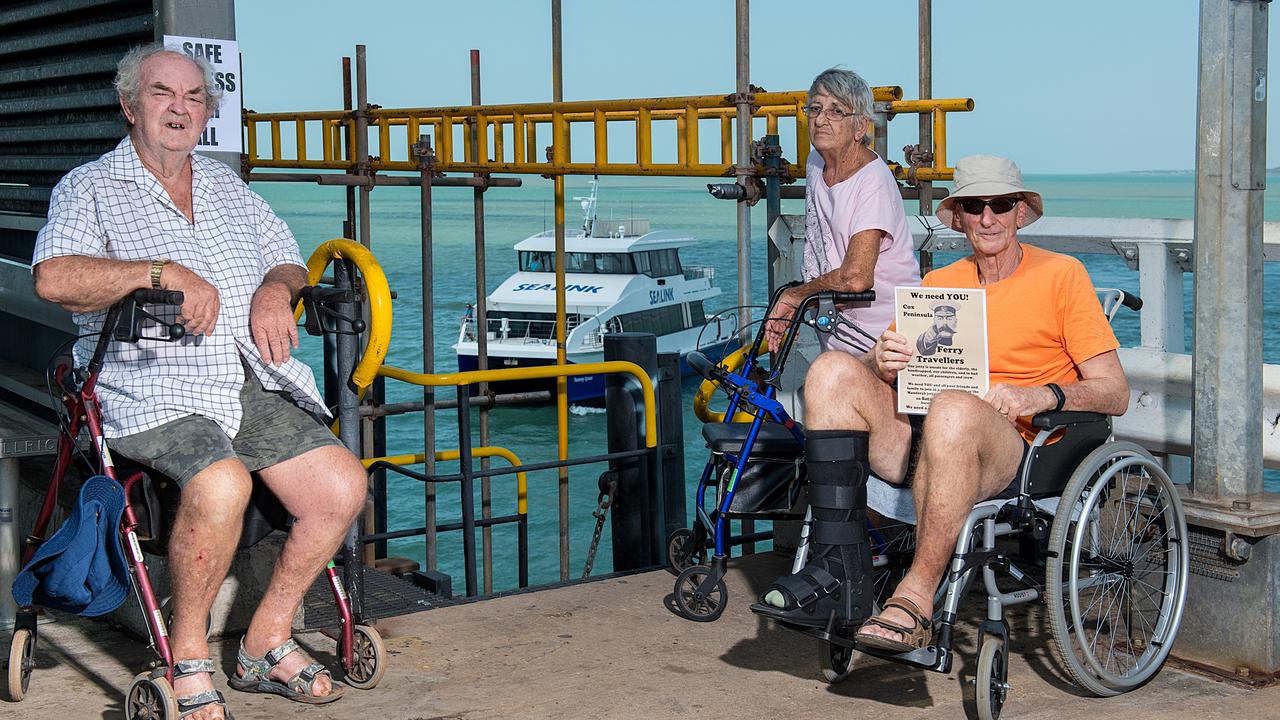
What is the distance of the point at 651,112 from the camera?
24.1ft

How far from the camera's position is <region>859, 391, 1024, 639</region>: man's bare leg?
3.39 m

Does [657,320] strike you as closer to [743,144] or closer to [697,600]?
[743,144]

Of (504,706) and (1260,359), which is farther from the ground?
(1260,359)

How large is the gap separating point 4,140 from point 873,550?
3854mm

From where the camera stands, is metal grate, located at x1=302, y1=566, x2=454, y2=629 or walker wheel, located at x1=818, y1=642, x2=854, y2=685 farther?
metal grate, located at x1=302, y1=566, x2=454, y2=629

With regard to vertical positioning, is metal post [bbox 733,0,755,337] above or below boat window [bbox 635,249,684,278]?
above

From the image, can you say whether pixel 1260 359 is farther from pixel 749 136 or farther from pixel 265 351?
pixel 749 136

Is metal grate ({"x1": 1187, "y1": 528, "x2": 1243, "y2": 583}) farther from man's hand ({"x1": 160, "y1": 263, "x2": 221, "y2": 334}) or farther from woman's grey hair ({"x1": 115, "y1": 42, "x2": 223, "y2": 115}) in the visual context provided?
woman's grey hair ({"x1": 115, "y1": 42, "x2": 223, "y2": 115})

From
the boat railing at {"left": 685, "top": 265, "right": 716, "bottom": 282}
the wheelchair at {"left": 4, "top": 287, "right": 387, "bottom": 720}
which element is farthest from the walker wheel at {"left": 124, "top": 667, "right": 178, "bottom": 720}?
the boat railing at {"left": 685, "top": 265, "right": 716, "bottom": 282}

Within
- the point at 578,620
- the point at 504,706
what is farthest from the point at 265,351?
the point at 578,620

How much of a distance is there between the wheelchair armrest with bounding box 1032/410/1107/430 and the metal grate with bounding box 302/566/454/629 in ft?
6.10

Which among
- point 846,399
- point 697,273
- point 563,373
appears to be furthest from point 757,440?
point 697,273

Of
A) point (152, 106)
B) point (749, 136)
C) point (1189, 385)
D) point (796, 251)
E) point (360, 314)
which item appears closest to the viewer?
point (152, 106)

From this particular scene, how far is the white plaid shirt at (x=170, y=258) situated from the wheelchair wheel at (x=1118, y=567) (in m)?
1.75
